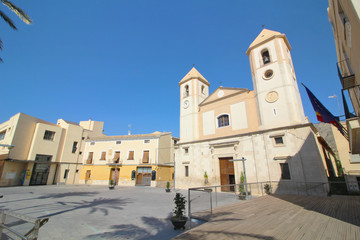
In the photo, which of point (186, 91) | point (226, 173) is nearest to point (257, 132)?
point (226, 173)

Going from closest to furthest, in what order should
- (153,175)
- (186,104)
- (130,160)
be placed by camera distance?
(186,104), (153,175), (130,160)

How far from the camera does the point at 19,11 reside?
939 centimetres

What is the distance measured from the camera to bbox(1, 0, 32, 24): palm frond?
8.98 meters

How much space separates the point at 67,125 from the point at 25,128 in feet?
18.5

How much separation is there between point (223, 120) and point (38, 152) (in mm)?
26870

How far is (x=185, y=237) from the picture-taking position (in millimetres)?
4203

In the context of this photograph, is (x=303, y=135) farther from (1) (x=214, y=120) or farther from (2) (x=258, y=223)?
(2) (x=258, y=223)

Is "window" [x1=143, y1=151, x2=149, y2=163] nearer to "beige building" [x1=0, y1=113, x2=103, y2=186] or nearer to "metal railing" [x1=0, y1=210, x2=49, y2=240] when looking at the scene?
"beige building" [x1=0, y1=113, x2=103, y2=186]

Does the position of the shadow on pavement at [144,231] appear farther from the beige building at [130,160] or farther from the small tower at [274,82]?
the beige building at [130,160]

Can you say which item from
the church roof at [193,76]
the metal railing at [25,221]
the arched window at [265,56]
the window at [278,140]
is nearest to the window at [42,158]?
the church roof at [193,76]

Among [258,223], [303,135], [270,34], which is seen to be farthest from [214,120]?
[258,223]

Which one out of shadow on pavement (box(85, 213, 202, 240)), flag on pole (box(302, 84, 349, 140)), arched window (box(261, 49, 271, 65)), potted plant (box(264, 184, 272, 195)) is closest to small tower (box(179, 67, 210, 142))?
arched window (box(261, 49, 271, 65))

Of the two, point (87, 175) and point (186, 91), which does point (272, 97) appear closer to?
point (186, 91)

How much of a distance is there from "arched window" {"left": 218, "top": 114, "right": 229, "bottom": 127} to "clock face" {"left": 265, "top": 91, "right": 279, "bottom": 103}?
4.62 m
